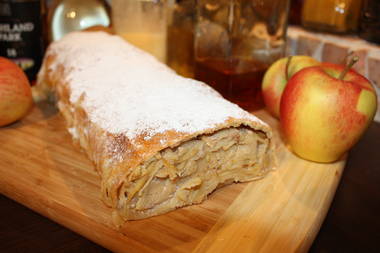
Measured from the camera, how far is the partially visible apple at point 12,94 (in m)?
1.51

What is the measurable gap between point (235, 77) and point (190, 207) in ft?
2.38

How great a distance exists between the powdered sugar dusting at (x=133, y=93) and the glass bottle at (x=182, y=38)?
0.38 metres

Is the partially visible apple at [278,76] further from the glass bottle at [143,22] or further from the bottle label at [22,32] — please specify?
the bottle label at [22,32]

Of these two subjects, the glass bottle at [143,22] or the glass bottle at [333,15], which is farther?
the glass bottle at [143,22]

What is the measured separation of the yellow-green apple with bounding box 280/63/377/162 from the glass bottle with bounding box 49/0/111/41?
1.19 meters

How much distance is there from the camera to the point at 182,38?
6.61ft

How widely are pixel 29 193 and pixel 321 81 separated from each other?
102cm

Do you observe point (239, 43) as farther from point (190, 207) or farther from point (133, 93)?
point (190, 207)

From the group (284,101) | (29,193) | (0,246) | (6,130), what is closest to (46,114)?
(6,130)

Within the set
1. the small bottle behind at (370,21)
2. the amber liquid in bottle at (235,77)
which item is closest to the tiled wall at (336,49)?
the small bottle behind at (370,21)

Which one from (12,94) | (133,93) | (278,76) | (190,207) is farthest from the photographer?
(278,76)

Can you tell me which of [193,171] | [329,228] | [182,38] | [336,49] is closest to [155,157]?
[193,171]

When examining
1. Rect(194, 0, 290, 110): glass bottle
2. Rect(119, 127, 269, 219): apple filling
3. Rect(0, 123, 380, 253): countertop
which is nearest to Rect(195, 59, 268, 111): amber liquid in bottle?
Rect(194, 0, 290, 110): glass bottle

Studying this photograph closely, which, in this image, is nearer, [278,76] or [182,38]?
[278,76]
